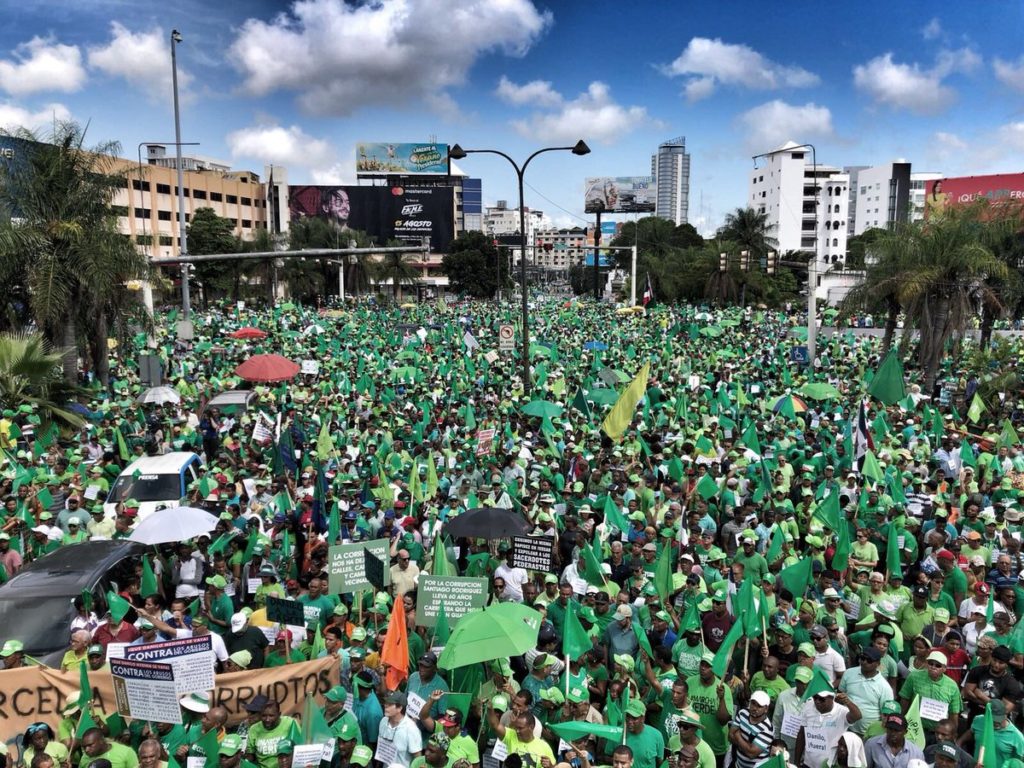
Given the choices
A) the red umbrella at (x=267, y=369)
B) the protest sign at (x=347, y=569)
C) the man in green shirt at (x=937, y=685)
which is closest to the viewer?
the man in green shirt at (x=937, y=685)

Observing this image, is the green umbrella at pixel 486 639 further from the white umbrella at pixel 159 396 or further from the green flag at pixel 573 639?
the white umbrella at pixel 159 396

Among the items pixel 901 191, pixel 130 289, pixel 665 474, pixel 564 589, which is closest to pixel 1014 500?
pixel 665 474

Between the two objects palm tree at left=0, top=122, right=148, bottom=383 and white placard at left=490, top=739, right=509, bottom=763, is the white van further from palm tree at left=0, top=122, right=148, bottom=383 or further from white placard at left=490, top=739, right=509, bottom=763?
palm tree at left=0, top=122, right=148, bottom=383

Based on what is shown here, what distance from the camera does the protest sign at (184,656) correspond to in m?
5.82

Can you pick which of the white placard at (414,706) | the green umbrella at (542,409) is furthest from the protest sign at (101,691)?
the green umbrella at (542,409)

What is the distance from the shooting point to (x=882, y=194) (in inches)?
4587

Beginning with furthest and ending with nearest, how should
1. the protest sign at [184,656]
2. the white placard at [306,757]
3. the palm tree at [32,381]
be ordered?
the palm tree at [32,381]
the protest sign at [184,656]
the white placard at [306,757]

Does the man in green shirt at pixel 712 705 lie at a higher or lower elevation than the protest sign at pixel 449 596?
lower

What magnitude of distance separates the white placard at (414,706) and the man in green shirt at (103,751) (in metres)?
1.78

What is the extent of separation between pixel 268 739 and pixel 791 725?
11.7 feet

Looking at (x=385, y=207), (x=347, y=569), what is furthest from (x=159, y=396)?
(x=385, y=207)

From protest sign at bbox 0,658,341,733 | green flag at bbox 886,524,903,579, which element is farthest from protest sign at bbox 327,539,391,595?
green flag at bbox 886,524,903,579

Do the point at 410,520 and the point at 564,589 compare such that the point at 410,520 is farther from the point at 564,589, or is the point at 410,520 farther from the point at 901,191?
the point at 901,191

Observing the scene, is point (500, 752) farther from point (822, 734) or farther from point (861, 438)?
point (861, 438)
